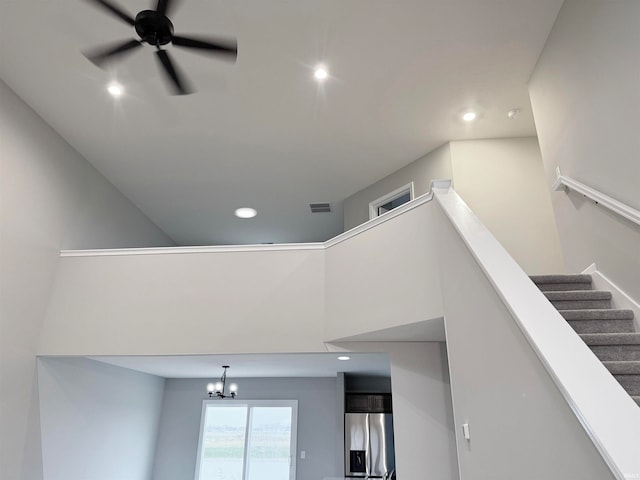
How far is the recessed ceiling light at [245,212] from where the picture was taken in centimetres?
726

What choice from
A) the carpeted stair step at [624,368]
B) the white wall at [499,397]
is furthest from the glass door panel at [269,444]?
the carpeted stair step at [624,368]

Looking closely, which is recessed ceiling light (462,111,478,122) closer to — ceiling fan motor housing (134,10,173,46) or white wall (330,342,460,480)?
white wall (330,342,460,480)

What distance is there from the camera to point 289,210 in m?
7.32

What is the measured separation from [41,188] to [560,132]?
5.47 metres

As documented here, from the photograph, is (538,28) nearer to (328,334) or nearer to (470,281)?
(470,281)

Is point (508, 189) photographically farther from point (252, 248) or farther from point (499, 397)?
point (499, 397)

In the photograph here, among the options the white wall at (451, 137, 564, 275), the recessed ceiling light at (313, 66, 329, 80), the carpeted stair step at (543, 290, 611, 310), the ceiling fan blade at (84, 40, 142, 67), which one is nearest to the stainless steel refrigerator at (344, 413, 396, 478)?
the white wall at (451, 137, 564, 275)

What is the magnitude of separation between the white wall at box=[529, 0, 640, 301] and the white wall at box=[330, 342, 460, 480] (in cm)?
165

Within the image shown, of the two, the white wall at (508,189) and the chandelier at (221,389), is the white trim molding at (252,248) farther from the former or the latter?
the chandelier at (221,389)

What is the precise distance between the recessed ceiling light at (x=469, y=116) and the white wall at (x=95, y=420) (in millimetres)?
5474

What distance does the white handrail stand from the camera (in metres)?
2.92

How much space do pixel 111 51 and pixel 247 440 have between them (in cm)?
657

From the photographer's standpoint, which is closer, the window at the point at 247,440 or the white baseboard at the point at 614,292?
the white baseboard at the point at 614,292

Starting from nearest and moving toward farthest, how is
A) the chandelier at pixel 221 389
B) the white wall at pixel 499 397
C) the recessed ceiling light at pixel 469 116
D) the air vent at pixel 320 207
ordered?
the white wall at pixel 499 397 → the recessed ceiling light at pixel 469 116 → the chandelier at pixel 221 389 → the air vent at pixel 320 207
